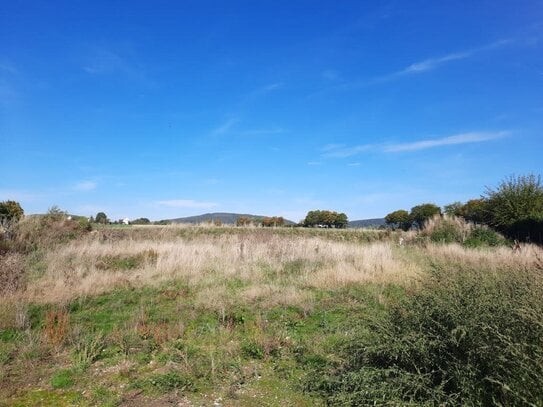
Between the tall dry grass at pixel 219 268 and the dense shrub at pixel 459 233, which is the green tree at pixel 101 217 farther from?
the dense shrub at pixel 459 233

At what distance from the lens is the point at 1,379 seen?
17.7 feet

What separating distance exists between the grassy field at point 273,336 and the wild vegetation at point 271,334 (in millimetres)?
24

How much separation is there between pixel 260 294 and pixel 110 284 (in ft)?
14.0

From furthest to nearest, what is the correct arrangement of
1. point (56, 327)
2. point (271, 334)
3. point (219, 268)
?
point (219, 268) < point (56, 327) < point (271, 334)

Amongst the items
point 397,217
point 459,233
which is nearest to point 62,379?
point 459,233

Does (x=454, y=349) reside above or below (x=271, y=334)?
above

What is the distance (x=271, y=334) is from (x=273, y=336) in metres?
0.18

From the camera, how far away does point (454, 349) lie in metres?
4.07

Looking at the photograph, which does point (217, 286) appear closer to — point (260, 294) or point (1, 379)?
point (260, 294)

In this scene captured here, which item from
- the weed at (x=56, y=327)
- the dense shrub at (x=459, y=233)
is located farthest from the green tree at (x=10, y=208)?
the dense shrub at (x=459, y=233)

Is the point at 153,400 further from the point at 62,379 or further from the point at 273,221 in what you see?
the point at 273,221

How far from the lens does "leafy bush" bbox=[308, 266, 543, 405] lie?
3.56 meters

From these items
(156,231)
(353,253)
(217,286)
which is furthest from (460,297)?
(156,231)

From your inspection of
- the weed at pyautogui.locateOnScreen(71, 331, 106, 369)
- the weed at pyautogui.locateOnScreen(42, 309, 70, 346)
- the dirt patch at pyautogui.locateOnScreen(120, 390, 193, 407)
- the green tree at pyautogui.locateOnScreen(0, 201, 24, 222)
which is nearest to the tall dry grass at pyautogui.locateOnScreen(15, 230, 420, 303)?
the weed at pyautogui.locateOnScreen(42, 309, 70, 346)
